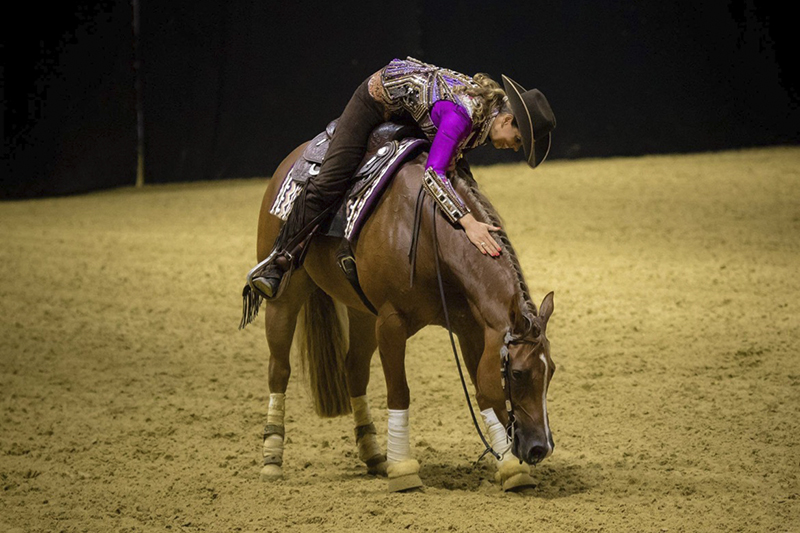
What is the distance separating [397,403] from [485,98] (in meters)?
1.14

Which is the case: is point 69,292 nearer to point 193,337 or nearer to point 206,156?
point 193,337

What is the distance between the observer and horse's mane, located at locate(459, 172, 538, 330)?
2.95 meters

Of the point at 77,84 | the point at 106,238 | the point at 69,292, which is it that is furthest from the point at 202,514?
the point at 77,84

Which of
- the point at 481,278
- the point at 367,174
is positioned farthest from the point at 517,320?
the point at 367,174

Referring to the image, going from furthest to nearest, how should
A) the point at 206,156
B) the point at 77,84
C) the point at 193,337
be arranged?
the point at 206,156, the point at 77,84, the point at 193,337

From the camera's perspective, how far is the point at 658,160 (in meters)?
10.3

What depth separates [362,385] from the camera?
377 centimetres

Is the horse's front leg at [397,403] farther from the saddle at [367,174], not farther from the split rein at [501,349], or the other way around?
the saddle at [367,174]

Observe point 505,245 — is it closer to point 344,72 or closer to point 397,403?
point 397,403

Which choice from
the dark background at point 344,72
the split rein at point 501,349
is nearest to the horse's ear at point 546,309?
the split rein at point 501,349

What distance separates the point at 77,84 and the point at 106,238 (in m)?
2.81

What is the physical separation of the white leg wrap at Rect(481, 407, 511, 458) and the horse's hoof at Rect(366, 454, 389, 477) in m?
0.62

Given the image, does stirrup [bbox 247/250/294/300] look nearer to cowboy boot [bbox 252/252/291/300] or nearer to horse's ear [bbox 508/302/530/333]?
cowboy boot [bbox 252/252/291/300]

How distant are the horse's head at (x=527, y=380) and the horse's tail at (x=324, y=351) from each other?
118 cm
